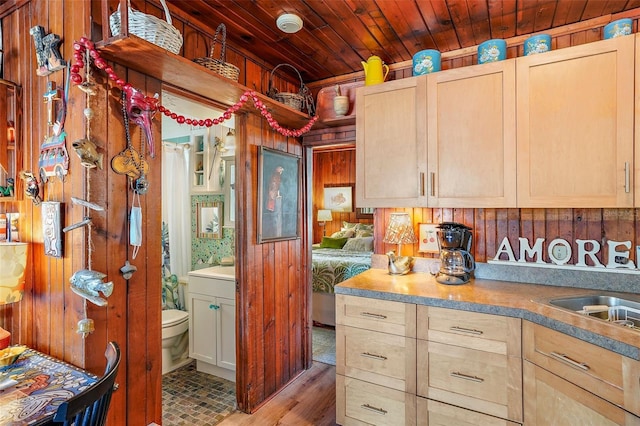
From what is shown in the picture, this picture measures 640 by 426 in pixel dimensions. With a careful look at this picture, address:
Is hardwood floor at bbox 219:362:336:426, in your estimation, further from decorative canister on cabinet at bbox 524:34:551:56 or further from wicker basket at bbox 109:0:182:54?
decorative canister on cabinet at bbox 524:34:551:56

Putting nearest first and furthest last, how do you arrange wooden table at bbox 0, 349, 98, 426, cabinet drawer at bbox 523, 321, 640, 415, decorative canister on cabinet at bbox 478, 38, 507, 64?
wooden table at bbox 0, 349, 98, 426
cabinet drawer at bbox 523, 321, 640, 415
decorative canister on cabinet at bbox 478, 38, 507, 64

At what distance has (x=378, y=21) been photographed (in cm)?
200

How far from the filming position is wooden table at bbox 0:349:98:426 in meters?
1.01

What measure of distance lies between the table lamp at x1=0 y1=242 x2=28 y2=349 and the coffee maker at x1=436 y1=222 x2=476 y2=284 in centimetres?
219

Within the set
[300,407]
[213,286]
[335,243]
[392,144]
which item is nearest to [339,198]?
[335,243]

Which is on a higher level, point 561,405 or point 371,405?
point 561,405

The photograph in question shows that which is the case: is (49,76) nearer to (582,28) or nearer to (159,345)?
(159,345)

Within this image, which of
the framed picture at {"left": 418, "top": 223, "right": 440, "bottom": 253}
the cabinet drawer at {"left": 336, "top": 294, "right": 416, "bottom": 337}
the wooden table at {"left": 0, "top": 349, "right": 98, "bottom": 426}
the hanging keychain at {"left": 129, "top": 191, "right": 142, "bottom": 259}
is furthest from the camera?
the framed picture at {"left": 418, "top": 223, "right": 440, "bottom": 253}

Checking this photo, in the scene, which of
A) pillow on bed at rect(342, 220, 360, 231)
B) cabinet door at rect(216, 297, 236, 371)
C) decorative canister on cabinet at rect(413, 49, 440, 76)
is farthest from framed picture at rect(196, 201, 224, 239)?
pillow on bed at rect(342, 220, 360, 231)

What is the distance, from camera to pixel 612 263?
1.88 metres

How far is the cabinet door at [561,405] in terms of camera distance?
49.5 inches

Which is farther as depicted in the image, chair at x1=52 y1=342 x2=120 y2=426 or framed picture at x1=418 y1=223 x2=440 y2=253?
framed picture at x1=418 y1=223 x2=440 y2=253

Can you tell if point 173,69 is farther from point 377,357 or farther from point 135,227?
point 377,357

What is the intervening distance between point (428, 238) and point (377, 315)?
75cm
